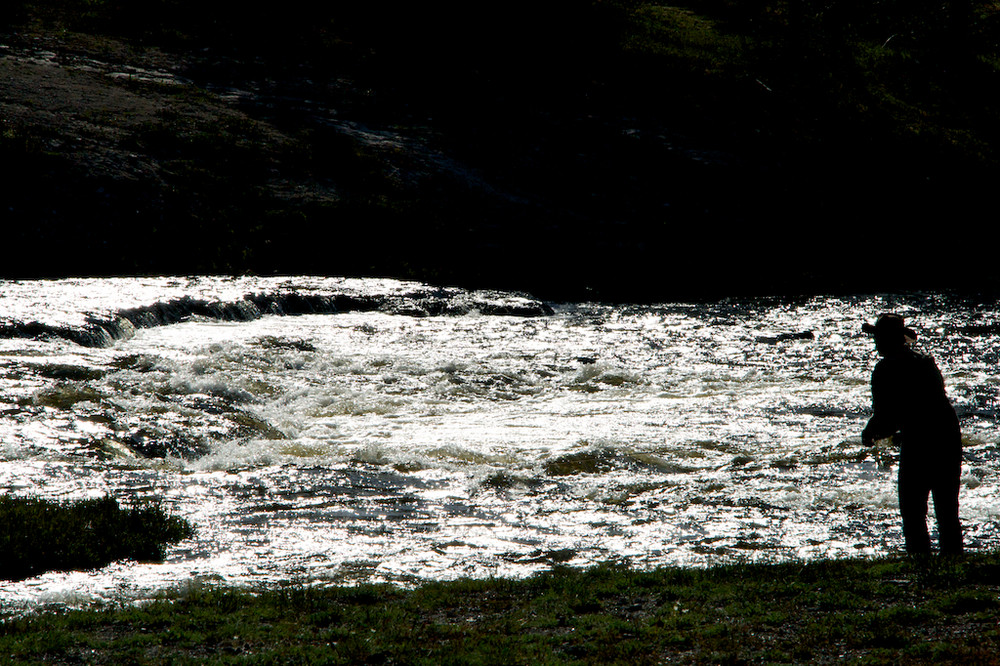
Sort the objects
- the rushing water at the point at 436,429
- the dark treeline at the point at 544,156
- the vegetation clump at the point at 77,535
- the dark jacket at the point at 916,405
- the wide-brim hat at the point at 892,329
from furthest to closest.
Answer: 1. the dark treeline at the point at 544,156
2. the rushing water at the point at 436,429
3. the vegetation clump at the point at 77,535
4. the wide-brim hat at the point at 892,329
5. the dark jacket at the point at 916,405

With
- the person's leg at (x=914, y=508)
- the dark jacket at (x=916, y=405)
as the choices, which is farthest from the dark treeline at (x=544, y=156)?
the dark jacket at (x=916, y=405)

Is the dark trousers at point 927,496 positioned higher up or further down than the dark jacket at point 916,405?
further down

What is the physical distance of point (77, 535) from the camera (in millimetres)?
10961

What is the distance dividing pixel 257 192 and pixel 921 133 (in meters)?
35.2

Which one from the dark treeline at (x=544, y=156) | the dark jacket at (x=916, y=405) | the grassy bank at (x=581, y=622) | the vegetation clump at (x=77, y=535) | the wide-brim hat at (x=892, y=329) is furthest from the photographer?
the dark treeline at (x=544, y=156)

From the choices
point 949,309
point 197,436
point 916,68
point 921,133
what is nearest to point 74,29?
point 197,436

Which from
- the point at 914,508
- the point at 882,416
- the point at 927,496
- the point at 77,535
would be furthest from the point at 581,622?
the point at 77,535

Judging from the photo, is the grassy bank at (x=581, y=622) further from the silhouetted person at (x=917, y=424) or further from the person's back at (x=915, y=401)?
the person's back at (x=915, y=401)

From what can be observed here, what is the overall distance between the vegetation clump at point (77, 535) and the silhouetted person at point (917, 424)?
8.13 m

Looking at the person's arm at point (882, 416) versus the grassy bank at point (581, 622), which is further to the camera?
the person's arm at point (882, 416)

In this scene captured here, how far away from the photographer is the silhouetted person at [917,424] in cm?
1004

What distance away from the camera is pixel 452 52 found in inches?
2032

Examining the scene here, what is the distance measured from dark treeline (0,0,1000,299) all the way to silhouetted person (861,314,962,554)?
24.4 metres

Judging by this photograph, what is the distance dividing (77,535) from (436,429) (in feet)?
26.9
